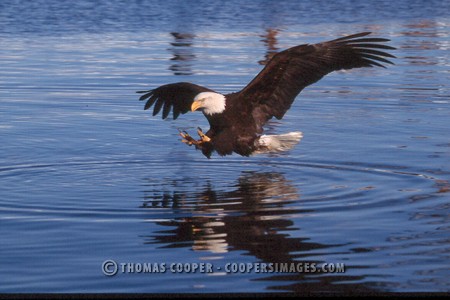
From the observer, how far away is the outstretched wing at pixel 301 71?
8.20 metres

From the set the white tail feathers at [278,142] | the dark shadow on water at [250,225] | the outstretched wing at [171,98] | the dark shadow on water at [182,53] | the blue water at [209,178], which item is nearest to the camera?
the dark shadow on water at [250,225]

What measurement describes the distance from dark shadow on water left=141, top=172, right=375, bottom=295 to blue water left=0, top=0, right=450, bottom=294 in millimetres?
16

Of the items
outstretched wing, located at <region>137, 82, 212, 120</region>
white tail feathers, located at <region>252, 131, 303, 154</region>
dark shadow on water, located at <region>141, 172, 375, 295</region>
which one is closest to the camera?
dark shadow on water, located at <region>141, 172, 375, 295</region>

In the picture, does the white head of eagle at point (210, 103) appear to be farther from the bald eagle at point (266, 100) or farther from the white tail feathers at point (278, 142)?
the white tail feathers at point (278, 142)

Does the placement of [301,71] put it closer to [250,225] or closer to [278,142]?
[278,142]

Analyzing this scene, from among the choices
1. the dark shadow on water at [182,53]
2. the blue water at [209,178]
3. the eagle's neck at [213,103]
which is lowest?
the dark shadow on water at [182,53]

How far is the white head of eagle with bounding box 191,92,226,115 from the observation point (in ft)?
26.8

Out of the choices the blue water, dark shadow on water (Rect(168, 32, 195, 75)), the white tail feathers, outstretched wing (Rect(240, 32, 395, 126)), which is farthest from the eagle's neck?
dark shadow on water (Rect(168, 32, 195, 75))

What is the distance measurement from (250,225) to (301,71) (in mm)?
1978

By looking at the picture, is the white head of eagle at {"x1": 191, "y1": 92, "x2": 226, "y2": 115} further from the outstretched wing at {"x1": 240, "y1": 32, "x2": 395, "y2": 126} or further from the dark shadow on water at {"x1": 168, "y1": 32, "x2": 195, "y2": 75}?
the dark shadow on water at {"x1": 168, "y1": 32, "x2": 195, "y2": 75}

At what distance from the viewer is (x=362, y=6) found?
21.5 metres

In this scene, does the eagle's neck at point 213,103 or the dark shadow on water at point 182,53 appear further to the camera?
the dark shadow on water at point 182,53

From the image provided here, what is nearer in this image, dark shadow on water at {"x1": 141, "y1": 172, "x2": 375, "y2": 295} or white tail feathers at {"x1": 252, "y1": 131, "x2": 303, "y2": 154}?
dark shadow on water at {"x1": 141, "y1": 172, "x2": 375, "y2": 295}

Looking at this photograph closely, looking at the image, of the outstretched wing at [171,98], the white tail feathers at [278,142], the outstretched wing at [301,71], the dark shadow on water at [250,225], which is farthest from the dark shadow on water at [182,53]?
the dark shadow on water at [250,225]
